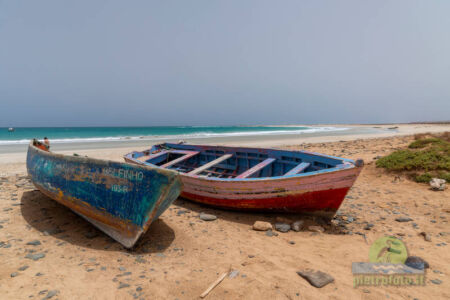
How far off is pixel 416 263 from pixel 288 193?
7.34ft

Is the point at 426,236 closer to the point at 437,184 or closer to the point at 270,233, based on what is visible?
the point at 270,233

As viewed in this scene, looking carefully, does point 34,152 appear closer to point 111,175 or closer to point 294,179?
point 111,175

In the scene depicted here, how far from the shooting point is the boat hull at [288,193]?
15.7ft

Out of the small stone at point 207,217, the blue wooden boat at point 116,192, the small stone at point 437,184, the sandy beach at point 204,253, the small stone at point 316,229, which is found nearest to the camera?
the sandy beach at point 204,253

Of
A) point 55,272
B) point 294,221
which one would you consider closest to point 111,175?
point 55,272

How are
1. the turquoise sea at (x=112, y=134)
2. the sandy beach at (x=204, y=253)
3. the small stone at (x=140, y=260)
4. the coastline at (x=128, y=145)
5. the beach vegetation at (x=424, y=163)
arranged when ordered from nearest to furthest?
the sandy beach at (x=204, y=253), the small stone at (x=140, y=260), the beach vegetation at (x=424, y=163), the coastline at (x=128, y=145), the turquoise sea at (x=112, y=134)

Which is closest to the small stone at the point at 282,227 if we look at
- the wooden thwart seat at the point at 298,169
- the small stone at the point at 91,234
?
the wooden thwart seat at the point at 298,169

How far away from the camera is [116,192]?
13.5ft

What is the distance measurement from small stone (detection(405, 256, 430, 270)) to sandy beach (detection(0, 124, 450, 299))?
84 mm

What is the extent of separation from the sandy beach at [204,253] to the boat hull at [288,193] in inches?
12.9

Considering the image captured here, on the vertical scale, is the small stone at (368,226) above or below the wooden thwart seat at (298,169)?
below

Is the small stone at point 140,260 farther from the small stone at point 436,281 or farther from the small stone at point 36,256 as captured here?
the small stone at point 436,281

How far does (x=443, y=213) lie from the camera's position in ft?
18.2

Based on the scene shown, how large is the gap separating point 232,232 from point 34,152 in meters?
5.77
